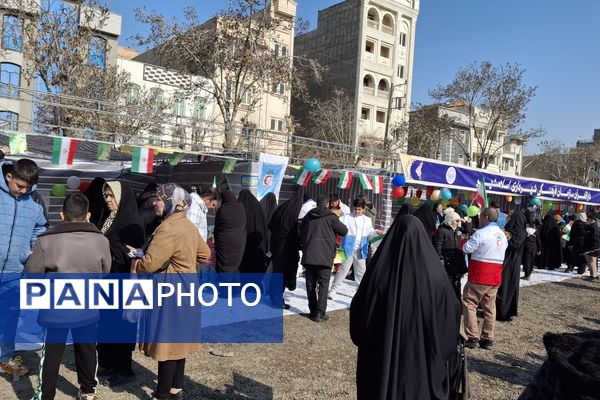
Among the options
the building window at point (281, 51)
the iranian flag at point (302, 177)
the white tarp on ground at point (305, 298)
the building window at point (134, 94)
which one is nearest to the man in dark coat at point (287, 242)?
the white tarp on ground at point (305, 298)

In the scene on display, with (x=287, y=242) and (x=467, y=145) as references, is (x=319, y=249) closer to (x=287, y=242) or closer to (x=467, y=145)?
(x=287, y=242)

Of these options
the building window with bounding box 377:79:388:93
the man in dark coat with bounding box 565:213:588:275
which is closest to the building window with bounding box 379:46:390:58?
the building window with bounding box 377:79:388:93

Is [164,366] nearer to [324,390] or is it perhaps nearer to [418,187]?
[324,390]

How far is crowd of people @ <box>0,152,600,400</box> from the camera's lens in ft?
8.79

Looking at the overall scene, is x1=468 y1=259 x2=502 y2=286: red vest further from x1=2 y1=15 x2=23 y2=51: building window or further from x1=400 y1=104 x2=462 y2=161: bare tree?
x1=400 y1=104 x2=462 y2=161: bare tree

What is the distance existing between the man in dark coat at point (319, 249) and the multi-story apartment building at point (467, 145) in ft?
80.7

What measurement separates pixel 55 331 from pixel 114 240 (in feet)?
3.18

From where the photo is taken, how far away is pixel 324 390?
170 inches

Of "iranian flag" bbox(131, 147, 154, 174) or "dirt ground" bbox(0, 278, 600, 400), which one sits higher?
"iranian flag" bbox(131, 147, 154, 174)

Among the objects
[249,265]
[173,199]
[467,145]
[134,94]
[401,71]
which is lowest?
[249,265]

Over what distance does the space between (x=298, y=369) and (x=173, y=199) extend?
2400 millimetres

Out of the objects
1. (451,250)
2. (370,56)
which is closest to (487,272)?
(451,250)

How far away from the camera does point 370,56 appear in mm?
39094

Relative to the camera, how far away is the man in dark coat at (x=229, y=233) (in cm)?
648
